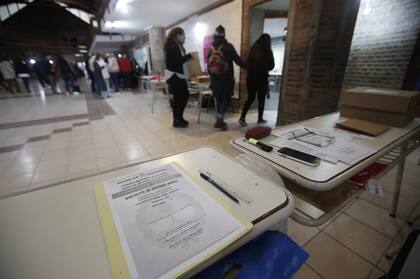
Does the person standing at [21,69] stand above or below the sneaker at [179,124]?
above

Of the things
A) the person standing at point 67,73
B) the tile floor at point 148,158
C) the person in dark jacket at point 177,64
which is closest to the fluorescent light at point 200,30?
the tile floor at point 148,158

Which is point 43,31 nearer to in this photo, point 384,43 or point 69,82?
point 69,82

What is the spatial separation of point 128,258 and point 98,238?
11cm

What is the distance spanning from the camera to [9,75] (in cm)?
771

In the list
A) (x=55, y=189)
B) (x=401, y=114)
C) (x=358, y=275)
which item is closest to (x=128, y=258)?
(x=55, y=189)

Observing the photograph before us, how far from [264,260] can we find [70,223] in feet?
1.61

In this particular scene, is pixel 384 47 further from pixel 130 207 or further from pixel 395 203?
pixel 130 207

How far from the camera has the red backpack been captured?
2.86m

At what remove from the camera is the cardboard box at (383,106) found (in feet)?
3.64

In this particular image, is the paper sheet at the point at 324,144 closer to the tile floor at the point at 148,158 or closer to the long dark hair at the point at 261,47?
the tile floor at the point at 148,158

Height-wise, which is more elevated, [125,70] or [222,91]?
[125,70]

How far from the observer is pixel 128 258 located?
39 centimetres

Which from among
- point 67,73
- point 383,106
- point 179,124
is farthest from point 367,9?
point 67,73

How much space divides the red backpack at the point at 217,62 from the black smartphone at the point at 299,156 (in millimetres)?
2339
